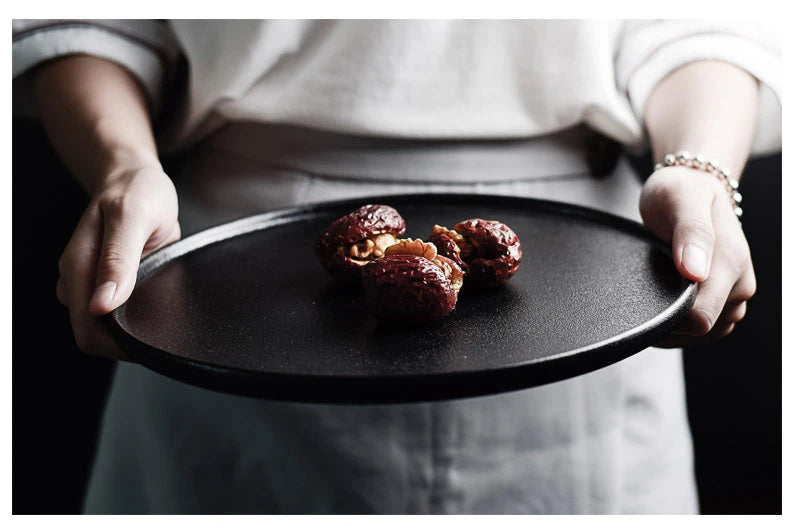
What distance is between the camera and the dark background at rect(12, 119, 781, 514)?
155 centimetres

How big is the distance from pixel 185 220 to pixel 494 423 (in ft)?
1.76

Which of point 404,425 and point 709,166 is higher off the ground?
point 709,166

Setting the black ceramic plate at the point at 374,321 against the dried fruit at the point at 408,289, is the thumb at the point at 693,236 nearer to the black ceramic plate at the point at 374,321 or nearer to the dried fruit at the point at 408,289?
the black ceramic plate at the point at 374,321

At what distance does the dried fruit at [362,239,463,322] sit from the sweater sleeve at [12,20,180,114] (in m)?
0.58

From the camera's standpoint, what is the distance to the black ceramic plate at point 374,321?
622mm

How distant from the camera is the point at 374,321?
2.47ft

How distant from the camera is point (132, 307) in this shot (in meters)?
0.79

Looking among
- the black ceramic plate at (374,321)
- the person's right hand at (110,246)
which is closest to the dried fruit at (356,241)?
the black ceramic plate at (374,321)

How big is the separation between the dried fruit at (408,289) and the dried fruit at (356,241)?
6 centimetres

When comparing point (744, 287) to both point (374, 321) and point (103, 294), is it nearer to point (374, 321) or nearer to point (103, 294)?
point (374, 321)

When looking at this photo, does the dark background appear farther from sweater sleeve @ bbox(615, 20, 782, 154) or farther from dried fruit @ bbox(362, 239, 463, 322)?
dried fruit @ bbox(362, 239, 463, 322)

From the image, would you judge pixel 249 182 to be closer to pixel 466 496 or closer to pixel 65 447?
pixel 466 496

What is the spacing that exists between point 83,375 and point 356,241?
1.01 meters

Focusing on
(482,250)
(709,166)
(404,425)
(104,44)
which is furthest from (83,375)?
(709,166)
